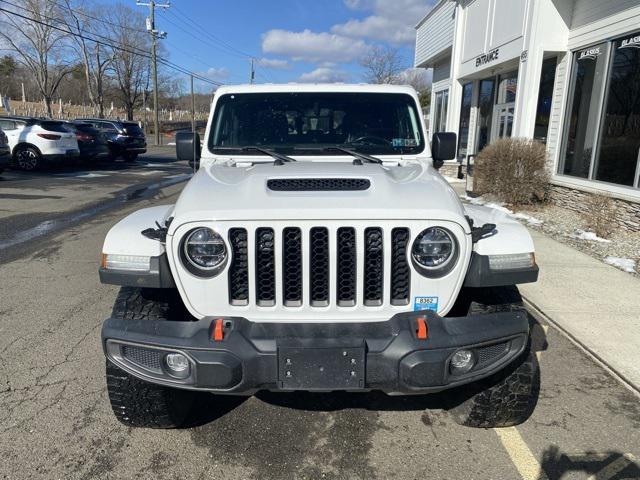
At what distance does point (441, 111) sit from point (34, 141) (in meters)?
15.2

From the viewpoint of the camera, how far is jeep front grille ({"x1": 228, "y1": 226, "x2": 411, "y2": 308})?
231 cm

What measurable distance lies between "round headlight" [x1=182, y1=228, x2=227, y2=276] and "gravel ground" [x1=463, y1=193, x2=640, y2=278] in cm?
557

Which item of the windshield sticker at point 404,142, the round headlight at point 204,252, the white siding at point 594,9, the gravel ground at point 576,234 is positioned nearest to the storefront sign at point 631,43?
the white siding at point 594,9

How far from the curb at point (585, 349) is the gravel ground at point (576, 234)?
2.08m

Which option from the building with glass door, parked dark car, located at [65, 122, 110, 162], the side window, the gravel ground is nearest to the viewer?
the gravel ground

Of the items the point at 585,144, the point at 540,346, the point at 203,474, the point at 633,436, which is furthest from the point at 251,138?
the point at 585,144

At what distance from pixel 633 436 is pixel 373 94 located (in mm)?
2877

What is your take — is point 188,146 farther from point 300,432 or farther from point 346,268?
point 300,432

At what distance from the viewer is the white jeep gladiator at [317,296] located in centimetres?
219

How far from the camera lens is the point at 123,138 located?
2066cm

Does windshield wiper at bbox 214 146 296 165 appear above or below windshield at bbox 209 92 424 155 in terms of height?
below

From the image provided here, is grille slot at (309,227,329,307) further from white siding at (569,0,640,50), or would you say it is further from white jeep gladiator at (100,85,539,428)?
white siding at (569,0,640,50)

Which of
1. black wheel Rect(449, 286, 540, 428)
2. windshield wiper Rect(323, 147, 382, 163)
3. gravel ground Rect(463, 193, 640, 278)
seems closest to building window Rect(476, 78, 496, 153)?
gravel ground Rect(463, 193, 640, 278)

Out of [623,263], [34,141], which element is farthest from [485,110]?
[34,141]
